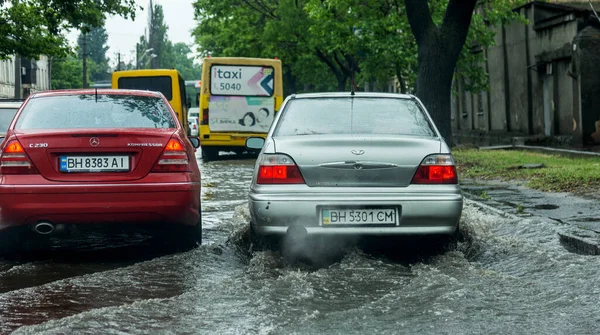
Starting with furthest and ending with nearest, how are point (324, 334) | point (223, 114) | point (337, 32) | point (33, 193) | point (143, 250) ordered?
point (337, 32), point (223, 114), point (143, 250), point (33, 193), point (324, 334)

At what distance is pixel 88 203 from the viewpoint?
7660 mm

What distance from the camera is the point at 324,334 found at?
5164 millimetres

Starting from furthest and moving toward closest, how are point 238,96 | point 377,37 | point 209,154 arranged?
point 377,37 → point 209,154 → point 238,96

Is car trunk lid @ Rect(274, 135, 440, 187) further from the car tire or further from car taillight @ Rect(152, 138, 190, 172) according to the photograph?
the car tire

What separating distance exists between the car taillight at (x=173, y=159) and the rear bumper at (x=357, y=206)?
1.07 m

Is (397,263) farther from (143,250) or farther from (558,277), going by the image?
(143,250)

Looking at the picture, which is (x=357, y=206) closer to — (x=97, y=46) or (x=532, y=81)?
(x=532, y=81)

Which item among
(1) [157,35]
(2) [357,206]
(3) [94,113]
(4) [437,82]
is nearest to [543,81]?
(4) [437,82]

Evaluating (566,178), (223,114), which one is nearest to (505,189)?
(566,178)

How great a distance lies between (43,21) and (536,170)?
1719 cm

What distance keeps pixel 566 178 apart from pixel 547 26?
53.0 ft

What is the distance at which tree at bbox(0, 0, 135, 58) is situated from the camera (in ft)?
94.5

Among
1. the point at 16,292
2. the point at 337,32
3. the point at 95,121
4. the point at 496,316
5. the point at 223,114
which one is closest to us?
the point at 496,316

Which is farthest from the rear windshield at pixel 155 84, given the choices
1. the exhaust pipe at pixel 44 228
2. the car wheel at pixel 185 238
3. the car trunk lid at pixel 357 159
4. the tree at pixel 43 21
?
the car trunk lid at pixel 357 159
